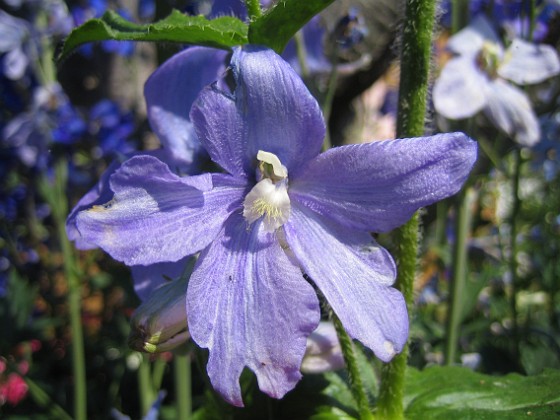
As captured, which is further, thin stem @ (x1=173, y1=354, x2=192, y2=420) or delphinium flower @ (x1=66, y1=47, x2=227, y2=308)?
thin stem @ (x1=173, y1=354, x2=192, y2=420)

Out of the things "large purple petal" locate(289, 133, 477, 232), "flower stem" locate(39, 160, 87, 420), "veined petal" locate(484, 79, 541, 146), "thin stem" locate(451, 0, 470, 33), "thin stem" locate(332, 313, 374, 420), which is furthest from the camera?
"flower stem" locate(39, 160, 87, 420)

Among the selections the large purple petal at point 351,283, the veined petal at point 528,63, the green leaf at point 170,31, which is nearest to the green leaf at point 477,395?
the large purple petal at point 351,283

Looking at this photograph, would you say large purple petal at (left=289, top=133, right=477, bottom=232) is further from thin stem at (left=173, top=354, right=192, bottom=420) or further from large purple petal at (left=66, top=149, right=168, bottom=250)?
thin stem at (left=173, top=354, right=192, bottom=420)

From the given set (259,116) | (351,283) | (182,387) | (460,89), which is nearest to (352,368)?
(351,283)

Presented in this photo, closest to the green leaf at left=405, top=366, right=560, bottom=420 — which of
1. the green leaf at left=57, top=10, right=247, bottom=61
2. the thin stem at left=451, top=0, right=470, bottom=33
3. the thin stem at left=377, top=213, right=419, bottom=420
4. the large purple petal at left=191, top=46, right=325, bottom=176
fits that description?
the thin stem at left=377, top=213, right=419, bottom=420

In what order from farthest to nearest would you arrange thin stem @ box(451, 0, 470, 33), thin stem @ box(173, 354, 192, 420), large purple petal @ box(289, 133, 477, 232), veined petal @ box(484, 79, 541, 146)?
thin stem @ box(451, 0, 470, 33)
veined petal @ box(484, 79, 541, 146)
thin stem @ box(173, 354, 192, 420)
large purple petal @ box(289, 133, 477, 232)

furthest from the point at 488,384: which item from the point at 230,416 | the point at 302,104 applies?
the point at 302,104

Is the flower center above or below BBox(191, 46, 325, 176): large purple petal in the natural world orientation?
below

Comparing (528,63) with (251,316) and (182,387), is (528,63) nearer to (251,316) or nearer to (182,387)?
(182,387)
